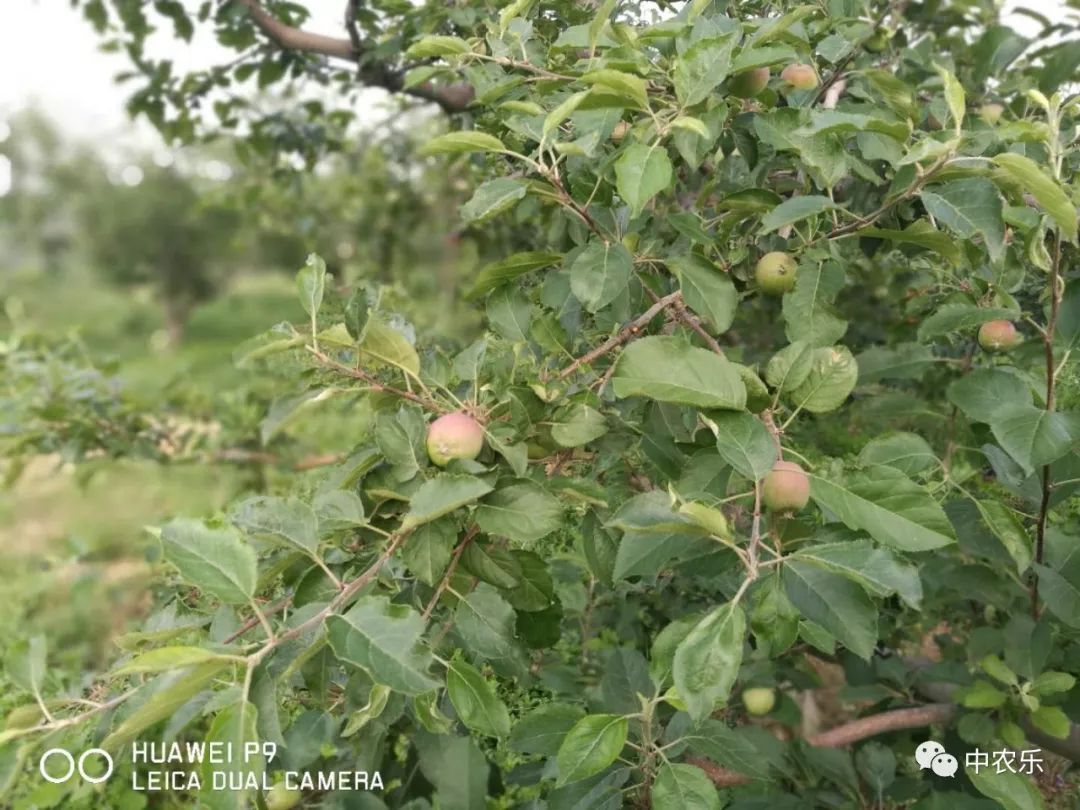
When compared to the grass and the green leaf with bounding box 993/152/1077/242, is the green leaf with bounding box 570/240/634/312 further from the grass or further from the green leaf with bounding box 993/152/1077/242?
the grass

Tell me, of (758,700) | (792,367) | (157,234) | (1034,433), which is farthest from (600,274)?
(157,234)

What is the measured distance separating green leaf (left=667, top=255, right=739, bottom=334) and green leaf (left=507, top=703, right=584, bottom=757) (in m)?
0.38

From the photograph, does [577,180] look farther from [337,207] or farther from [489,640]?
[337,207]

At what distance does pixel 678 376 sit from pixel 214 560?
341mm

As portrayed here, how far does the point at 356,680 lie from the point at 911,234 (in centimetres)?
57

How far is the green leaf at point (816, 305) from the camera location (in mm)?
712

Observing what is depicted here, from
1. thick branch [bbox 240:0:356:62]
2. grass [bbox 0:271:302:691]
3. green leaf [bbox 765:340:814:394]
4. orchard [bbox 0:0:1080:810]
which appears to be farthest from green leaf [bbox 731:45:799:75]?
thick branch [bbox 240:0:356:62]

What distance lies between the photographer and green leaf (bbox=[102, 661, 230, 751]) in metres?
0.47

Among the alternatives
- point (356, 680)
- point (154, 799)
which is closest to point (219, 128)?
point (154, 799)

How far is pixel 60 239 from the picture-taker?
16.9 meters

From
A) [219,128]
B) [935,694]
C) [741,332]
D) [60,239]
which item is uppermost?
[219,128]

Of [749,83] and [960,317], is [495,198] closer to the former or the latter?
[749,83]

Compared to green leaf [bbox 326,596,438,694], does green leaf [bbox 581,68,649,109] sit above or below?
above

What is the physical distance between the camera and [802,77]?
32.9 inches
